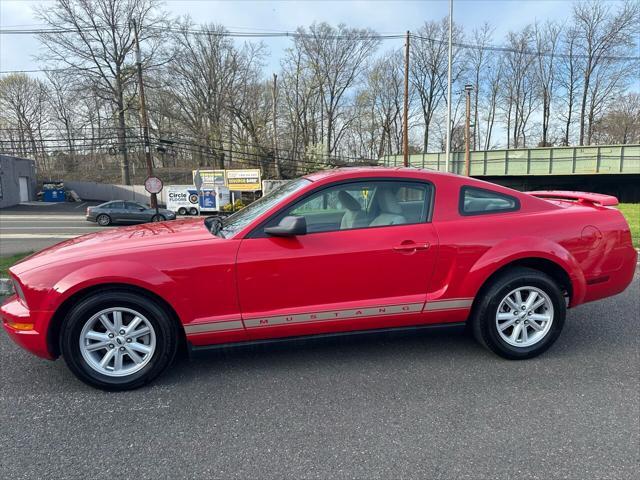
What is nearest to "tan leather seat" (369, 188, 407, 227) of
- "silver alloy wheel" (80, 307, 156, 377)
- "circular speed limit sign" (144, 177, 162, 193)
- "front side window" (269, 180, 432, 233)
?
"front side window" (269, 180, 432, 233)

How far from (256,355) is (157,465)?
126 centimetres

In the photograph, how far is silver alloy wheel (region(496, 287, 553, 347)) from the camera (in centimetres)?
302

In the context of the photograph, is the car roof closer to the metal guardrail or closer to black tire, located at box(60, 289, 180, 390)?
black tire, located at box(60, 289, 180, 390)

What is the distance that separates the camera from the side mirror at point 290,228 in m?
2.59

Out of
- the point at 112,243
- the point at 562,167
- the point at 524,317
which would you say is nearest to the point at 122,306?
the point at 112,243

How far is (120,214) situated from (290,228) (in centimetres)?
2153

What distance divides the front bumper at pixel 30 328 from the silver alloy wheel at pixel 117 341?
0.80 feet

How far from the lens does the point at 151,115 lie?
125 feet

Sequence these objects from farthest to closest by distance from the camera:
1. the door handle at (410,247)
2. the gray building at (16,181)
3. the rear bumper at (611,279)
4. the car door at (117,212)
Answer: the gray building at (16,181) < the car door at (117,212) < the rear bumper at (611,279) < the door handle at (410,247)

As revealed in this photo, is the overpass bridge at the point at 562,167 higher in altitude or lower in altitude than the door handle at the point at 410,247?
higher

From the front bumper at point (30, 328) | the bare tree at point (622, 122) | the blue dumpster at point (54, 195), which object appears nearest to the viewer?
the front bumper at point (30, 328)

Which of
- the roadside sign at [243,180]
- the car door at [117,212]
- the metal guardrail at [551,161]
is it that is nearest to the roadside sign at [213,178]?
the roadside sign at [243,180]

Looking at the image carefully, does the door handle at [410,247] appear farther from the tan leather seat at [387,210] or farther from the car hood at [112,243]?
the car hood at [112,243]

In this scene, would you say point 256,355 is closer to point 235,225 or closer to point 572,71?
point 235,225
